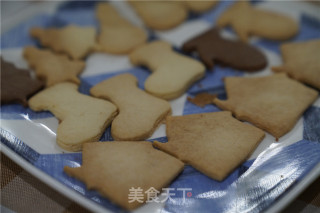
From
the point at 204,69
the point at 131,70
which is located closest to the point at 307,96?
the point at 204,69

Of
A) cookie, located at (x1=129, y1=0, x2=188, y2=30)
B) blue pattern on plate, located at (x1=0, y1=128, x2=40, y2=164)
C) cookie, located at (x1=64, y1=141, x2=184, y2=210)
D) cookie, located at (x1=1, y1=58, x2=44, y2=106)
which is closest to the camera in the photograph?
cookie, located at (x1=64, y1=141, x2=184, y2=210)

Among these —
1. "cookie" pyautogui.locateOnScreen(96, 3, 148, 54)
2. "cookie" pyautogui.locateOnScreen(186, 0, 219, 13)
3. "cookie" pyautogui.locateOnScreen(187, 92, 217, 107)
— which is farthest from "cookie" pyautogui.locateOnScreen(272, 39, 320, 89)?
"cookie" pyautogui.locateOnScreen(96, 3, 148, 54)

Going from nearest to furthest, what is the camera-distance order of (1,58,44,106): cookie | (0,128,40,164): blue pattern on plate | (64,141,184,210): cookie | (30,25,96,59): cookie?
(64,141,184,210): cookie, (0,128,40,164): blue pattern on plate, (1,58,44,106): cookie, (30,25,96,59): cookie

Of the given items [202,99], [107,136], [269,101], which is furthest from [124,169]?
[269,101]

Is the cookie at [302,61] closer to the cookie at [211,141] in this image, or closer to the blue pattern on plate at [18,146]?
the cookie at [211,141]

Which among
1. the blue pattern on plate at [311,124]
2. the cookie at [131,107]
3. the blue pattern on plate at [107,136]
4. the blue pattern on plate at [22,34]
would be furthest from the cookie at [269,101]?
the blue pattern on plate at [22,34]

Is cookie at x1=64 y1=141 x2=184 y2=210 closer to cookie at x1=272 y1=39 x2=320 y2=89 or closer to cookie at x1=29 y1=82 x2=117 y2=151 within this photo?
cookie at x1=29 y1=82 x2=117 y2=151

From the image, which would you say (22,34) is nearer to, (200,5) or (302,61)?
(200,5)
